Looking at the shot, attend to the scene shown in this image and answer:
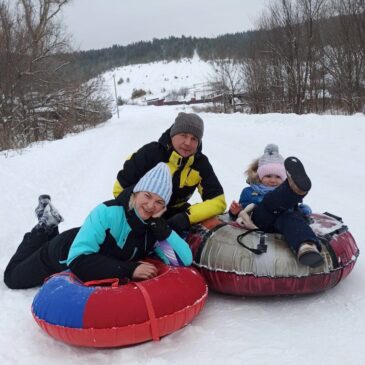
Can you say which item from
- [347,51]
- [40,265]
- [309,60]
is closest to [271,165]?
[40,265]

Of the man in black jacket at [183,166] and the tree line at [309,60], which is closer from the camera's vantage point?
the man in black jacket at [183,166]

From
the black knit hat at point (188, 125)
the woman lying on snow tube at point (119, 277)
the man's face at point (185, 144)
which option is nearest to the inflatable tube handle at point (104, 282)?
the woman lying on snow tube at point (119, 277)

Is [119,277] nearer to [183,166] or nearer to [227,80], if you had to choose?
[183,166]

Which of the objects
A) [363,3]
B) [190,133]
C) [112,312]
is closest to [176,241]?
[112,312]

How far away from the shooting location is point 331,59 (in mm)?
16219

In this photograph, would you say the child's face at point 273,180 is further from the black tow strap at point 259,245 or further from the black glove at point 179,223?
the black glove at point 179,223

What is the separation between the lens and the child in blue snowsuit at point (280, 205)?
98.5 inches

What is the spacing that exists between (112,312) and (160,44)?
10304 centimetres

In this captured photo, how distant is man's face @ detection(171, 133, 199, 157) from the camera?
3.08m

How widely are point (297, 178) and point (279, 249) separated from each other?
43cm

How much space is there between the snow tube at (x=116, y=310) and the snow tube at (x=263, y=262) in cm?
32

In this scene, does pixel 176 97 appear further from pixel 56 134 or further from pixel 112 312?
pixel 112 312

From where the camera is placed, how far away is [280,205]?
8.90 ft

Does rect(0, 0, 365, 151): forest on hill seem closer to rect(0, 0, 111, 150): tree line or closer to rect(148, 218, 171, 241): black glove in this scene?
rect(0, 0, 111, 150): tree line
